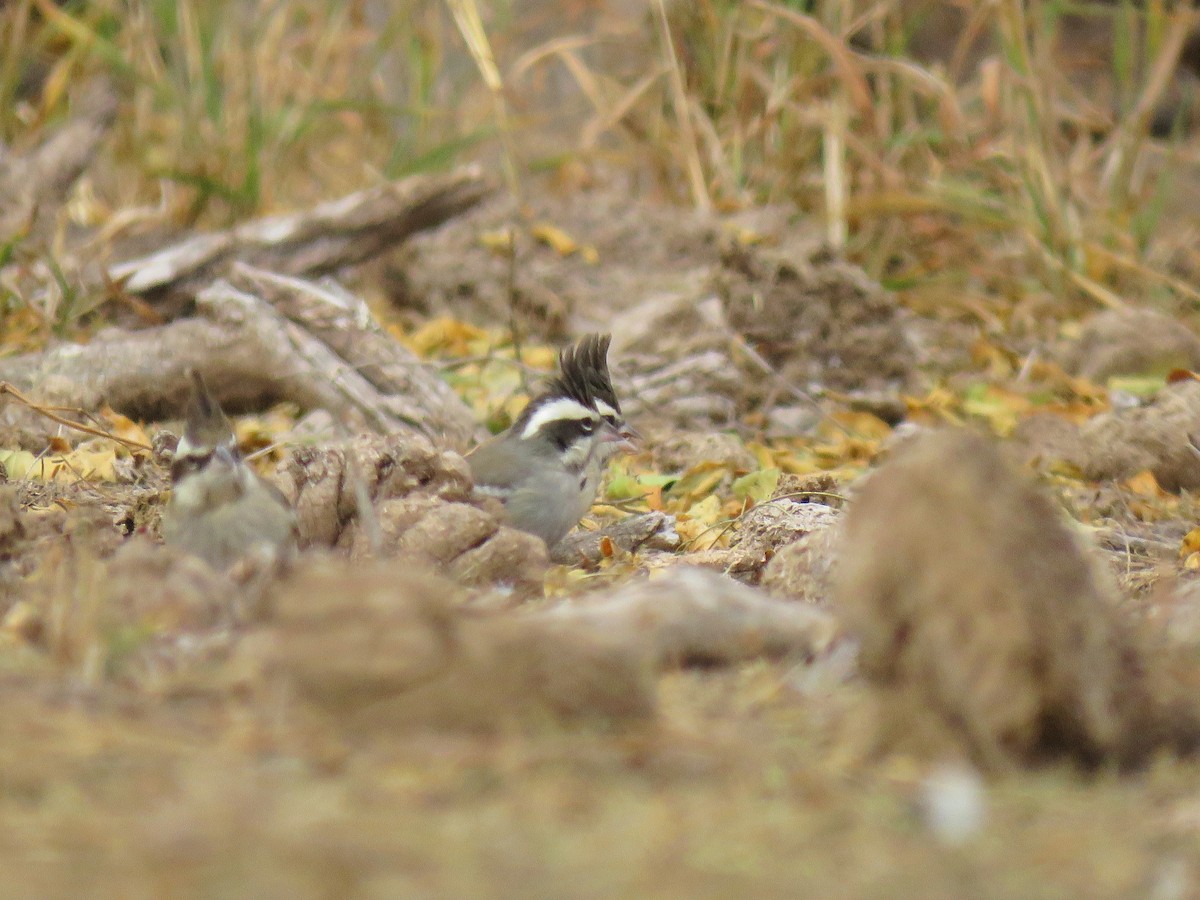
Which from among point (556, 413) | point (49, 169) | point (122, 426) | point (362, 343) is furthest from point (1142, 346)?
point (49, 169)

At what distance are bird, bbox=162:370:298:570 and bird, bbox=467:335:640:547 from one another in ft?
3.18

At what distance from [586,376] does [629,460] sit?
2.44 feet

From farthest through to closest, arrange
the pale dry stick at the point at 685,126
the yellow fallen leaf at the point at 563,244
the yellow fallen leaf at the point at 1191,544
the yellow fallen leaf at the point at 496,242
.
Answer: the pale dry stick at the point at 685,126, the yellow fallen leaf at the point at 563,244, the yellow fallen leaf at the point at 496,242, the yellow fallen leaf at the point at 1191,544

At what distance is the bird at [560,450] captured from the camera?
5.12m

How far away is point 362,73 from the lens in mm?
9688

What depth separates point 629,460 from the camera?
20.5 ft

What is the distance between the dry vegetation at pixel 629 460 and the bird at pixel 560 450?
0.50 feet

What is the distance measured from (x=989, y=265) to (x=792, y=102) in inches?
54.9

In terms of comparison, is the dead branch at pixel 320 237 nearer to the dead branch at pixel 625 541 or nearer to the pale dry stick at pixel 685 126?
the pale dry stick at pixel 685 126

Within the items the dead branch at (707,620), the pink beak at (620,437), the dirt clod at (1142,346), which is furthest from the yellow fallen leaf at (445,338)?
the dead branch at (707,620)

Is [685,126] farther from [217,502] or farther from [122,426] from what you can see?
[217,502]

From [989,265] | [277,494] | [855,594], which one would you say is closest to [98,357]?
[277,494]

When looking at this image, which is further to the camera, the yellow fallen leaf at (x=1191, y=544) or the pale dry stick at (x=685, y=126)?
the pale dry stick at (x=685, y=126)

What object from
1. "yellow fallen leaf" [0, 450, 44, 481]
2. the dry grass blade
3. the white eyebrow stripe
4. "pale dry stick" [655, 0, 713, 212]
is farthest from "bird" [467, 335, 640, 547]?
"pale dry stick" [655, 0, 713, 212]
